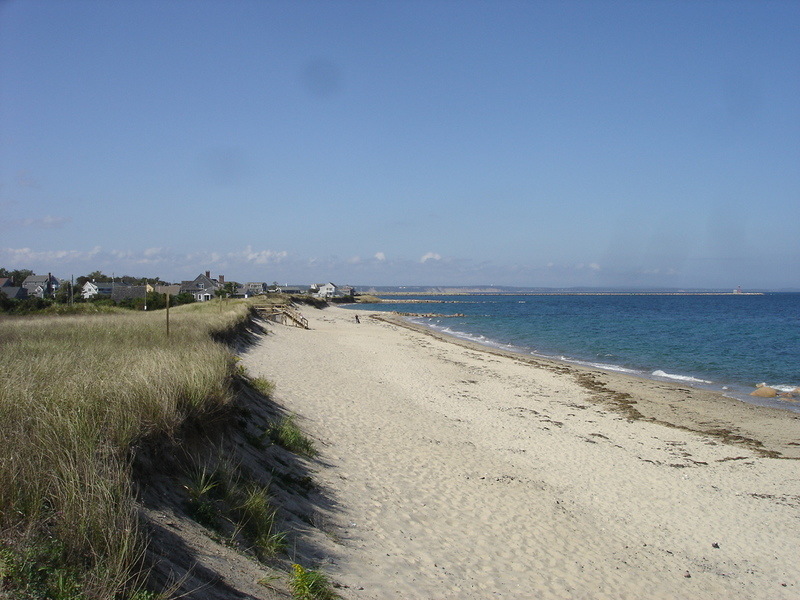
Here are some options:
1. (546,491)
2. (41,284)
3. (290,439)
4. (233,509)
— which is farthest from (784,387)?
(41,284)

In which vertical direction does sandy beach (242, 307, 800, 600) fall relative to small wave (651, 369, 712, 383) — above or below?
above

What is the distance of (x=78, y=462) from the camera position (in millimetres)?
3824

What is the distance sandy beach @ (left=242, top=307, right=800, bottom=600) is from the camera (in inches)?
244

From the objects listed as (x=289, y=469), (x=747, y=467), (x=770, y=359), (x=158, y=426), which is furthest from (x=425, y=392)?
(x=770, y=359)

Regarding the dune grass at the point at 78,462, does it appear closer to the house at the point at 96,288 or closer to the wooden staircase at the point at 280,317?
the wooden staircase at the point at 280,317

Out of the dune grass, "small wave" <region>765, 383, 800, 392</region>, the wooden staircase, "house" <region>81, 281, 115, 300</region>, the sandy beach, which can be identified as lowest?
"small wave" <region>765, 383, 800, 392</region>

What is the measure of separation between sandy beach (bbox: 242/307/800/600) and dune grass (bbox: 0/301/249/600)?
2184 millimetres

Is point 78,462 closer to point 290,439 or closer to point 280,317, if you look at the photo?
point 290,439

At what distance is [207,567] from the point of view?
3994mm

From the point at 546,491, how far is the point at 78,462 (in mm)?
7581

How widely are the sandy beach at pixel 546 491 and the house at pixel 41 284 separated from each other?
69225 mm

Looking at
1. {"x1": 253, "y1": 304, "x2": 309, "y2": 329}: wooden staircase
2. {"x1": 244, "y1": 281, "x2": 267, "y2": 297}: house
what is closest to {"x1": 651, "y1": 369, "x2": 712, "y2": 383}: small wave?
{"x1": 253, "y1": 304, "x2": 309, "y2": 329}: wooden staircase

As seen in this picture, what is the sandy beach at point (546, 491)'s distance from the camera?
6.20 metres

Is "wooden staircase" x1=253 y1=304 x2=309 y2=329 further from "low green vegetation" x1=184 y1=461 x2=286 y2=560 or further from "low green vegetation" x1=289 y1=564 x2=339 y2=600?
"low green vegetation" x1=289 y1=564 x2=339 y2=600
